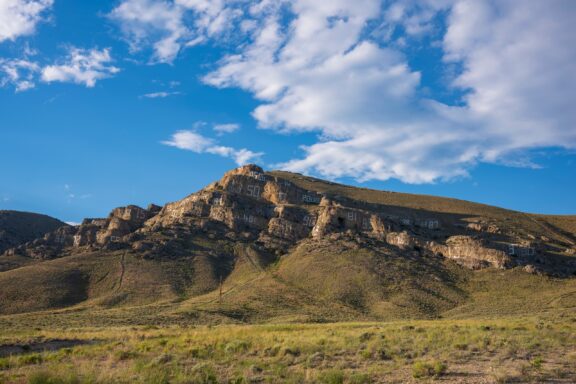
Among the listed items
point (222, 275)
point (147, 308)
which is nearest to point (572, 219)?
point (222, 275)

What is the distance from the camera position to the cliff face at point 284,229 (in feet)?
324

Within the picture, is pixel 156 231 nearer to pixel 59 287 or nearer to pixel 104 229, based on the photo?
pixel 104 229

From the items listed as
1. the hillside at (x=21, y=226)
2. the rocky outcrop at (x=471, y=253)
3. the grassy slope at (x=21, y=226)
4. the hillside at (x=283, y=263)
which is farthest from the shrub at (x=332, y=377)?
the grassy slope at (x=21, y=226)

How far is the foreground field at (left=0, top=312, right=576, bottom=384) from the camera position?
15461 mm

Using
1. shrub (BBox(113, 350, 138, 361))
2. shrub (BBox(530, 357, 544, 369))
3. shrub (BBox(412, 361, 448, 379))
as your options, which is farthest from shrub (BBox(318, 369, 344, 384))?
shrub (BBox(113, 350, 138, 361))

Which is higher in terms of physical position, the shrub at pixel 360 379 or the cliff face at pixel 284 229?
the cliff face at pixel 284 229

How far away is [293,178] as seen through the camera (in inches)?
6781

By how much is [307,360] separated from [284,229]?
93895mm

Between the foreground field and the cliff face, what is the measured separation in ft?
241

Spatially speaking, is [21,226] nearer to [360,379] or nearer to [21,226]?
[21,226]

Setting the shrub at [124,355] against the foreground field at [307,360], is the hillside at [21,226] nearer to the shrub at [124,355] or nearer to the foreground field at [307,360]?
the foreground field at [307,360]

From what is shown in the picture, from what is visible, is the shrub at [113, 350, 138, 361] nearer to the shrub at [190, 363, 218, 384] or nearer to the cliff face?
the shrub at [190, 363, 218, 384]

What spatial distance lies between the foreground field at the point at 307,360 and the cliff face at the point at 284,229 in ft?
241

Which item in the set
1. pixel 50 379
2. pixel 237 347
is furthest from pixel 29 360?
pixel 237 347
